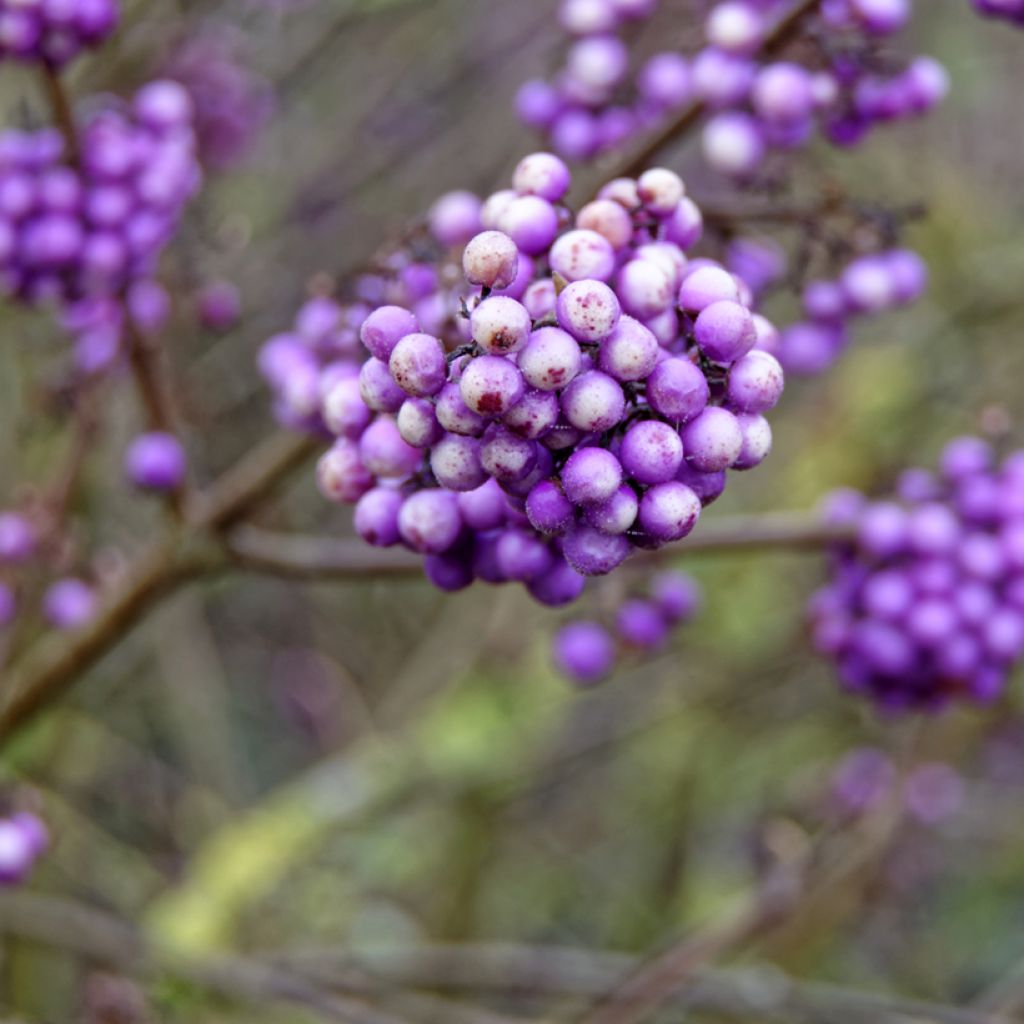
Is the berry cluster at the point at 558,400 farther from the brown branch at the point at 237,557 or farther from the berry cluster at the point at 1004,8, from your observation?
the berry cluster at the point at 1004,8

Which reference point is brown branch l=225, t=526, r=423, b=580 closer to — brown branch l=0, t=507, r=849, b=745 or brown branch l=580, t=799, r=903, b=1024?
brown branch l=0, t=507, r=849, b=745

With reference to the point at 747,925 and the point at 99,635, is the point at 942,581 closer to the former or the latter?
the point at 747,925

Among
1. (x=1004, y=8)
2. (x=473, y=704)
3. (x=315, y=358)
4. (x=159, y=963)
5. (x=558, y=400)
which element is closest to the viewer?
(x=558, y=400)

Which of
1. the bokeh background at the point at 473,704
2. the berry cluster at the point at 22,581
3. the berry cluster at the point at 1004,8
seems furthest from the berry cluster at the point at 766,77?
the bokeh background at the point at 473,704

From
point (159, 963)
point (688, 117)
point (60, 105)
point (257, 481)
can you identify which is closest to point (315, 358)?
point (257, 481)

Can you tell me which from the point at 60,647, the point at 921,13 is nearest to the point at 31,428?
the point at 60,647

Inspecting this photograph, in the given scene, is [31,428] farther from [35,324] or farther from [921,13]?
[921,13]

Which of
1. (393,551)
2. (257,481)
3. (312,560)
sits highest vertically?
(257,481)

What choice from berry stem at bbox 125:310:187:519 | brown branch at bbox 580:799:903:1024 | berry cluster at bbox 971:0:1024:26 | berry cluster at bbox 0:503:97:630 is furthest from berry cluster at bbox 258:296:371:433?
brown branch at bbox 580:799:903:1024
